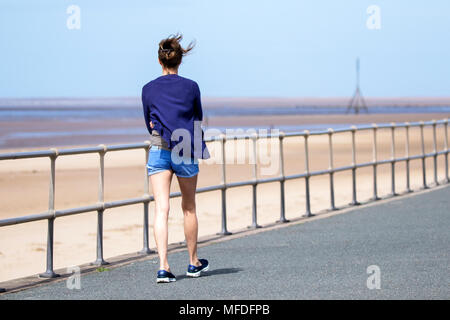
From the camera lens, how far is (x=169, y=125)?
699cm

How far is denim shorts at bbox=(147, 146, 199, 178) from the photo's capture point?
7.06 m

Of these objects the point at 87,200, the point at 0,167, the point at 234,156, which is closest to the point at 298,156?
the point at 234,156

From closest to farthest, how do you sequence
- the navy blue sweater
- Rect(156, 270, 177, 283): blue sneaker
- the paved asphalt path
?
the paved asphalt path, the navy blue sweater, Rect(156, 270, 177, 283): blue sneaker

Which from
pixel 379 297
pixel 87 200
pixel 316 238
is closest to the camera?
pixel 379 297

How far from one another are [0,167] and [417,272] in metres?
20.4

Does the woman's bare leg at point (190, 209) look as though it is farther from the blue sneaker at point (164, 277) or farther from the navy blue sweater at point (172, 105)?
the blue sneaker at point (164, 277)

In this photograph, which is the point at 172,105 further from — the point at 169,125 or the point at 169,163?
the point at 169,163

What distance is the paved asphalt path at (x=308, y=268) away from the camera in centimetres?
672

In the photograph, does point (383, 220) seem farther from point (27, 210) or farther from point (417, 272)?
point (27, 210)

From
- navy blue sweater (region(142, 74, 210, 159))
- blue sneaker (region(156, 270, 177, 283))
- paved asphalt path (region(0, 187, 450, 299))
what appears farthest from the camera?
blue sneaker (region(156, 270, 177, 283))

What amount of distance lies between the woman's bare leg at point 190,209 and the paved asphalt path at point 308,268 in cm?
27

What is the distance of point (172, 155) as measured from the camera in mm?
7062

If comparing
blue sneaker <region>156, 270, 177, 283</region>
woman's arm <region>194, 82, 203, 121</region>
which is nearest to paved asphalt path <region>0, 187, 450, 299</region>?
blue sneaker <region>156, 270, 177, 283</region>

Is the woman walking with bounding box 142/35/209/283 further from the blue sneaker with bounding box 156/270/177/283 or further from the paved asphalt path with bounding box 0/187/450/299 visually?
the paved asphalt path with bounding box 0/187/450/299
